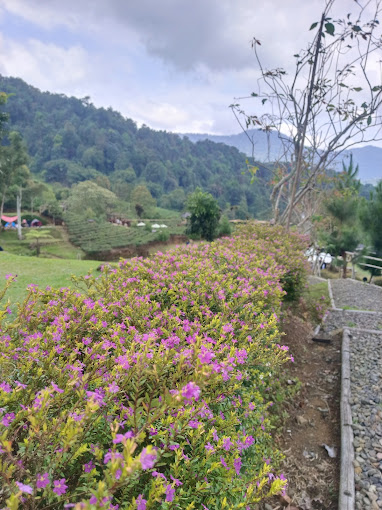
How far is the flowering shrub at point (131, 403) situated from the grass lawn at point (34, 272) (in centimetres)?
405

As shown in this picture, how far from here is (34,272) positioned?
26.0ft

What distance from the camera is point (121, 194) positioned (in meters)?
61.1

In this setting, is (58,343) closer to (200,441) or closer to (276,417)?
(200,441)

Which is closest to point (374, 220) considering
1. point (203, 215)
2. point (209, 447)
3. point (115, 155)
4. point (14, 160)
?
point (203, 215)

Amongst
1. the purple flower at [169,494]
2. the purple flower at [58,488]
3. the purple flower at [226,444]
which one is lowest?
the purple flower at [226,444]

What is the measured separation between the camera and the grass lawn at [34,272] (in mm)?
6013

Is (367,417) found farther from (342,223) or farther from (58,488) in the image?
(342,223)

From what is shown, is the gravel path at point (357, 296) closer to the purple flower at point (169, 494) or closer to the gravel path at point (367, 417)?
the gravel path at point (367, 417)

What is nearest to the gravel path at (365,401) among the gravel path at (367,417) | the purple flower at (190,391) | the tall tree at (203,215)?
the gravel path at (367,417)

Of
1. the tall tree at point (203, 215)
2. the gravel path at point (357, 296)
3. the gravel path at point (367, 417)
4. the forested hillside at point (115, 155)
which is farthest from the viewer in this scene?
the forested hillside at point (115, 155)

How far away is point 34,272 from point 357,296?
30.0 feet

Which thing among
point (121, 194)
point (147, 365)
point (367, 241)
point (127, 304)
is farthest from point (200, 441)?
point (121, 194)

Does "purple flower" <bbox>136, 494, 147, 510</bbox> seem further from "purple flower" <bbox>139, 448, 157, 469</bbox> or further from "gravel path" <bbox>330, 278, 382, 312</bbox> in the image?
"gravel path" <bbox>330, 278, 382, 312</bbox>

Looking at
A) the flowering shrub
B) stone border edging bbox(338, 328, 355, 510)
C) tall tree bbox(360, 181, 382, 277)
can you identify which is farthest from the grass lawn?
tall tree bbox(360, 181, 382, 277)
